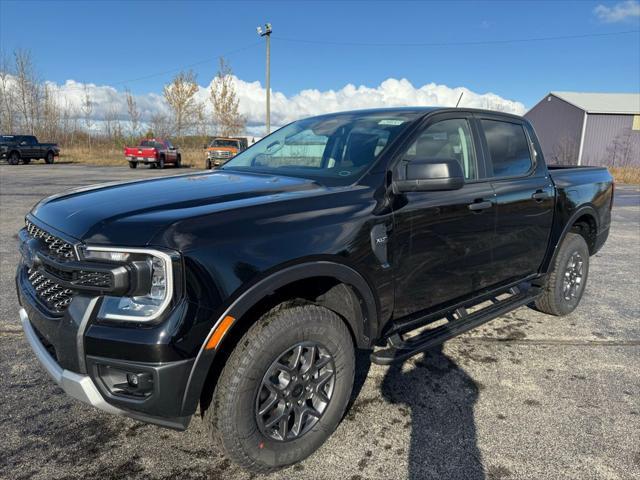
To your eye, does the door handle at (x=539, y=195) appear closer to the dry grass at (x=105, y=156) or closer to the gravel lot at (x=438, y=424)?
the gravel lot at (x=438, y=424)

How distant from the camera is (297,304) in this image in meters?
2.38

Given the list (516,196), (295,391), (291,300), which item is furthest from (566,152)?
(295,391)

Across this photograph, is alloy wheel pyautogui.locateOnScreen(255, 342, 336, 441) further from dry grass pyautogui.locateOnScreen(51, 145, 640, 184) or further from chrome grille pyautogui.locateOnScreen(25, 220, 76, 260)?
dry grass pyautogui.locateOnScreen(51, 145, 640, 184)

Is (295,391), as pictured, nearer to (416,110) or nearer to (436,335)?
(436,335)

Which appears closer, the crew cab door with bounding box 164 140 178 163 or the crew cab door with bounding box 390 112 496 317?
the crew cab door with bounding box 390 112 496 317

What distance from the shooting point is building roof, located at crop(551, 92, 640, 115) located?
3497 centimetres

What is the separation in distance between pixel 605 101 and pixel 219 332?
45.5 m

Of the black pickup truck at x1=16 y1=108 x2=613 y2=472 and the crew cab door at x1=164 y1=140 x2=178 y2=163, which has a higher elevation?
the crew cab door at x1=164 y1=140 x2=178 y2=163

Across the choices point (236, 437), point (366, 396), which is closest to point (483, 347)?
point (366, 396)

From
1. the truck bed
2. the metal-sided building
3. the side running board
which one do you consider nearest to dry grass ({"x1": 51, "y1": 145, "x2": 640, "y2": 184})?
the metal-sided building

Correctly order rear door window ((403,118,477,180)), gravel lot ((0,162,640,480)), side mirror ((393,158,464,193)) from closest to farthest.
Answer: gravel lot ((0,162,640,480))
side mirror ((393,158,464,193))
rear door window ((403,118,477,180))

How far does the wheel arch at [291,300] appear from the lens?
1931 mm

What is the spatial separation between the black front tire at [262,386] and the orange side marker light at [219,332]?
0.18m

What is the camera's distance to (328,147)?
3322 millimetres
